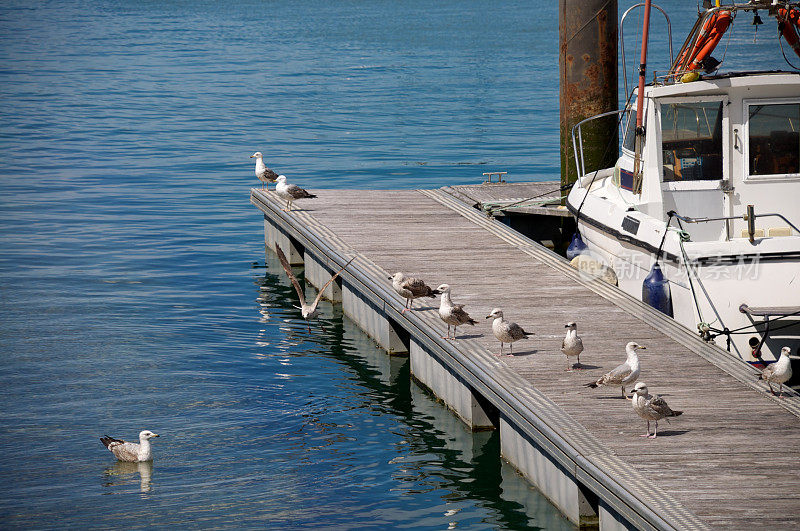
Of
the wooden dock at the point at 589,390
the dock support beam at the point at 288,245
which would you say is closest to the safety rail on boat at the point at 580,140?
the wooden dock at the point at 589,390

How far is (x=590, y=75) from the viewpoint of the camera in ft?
67.8

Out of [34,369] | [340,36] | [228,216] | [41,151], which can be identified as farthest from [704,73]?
[340,36]

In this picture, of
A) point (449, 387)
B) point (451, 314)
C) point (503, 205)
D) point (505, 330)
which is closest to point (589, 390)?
point (505, 330)

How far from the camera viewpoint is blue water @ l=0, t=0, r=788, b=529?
12617mm

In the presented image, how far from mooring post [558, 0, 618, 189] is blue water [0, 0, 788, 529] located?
5.74 m

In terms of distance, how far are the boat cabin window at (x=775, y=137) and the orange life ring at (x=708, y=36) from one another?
167 cm

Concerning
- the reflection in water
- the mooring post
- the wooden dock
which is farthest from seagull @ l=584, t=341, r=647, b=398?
the mooring post

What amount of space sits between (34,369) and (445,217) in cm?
807

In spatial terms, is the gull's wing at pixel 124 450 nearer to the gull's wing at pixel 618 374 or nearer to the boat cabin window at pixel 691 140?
the gull's wing at pixel 618 374

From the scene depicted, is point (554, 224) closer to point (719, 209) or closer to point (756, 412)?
point (719, 209)

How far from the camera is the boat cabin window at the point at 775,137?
51.5 ft

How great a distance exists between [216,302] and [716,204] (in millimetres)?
9595

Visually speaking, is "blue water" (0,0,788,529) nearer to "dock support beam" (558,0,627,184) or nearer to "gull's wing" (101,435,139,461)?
"gull's wing" (101,435,139,461)

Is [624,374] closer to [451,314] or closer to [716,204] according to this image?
[451,314]
